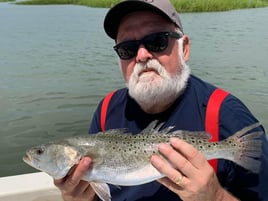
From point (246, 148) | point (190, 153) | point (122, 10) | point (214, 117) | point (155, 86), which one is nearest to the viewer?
point (190, 153)

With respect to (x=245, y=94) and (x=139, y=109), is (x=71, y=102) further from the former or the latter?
(x=139, y=109)

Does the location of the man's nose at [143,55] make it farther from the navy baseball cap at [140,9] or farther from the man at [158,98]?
the navy baseball cap at [140,9]

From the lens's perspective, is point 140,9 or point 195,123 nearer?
point 195,123

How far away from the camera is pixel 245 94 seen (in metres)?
12.0

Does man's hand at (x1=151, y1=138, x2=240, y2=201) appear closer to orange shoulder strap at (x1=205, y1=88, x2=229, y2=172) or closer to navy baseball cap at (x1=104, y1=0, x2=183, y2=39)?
orange shoulder strap at (x1=205, y1=88, x2=229, y2=172)

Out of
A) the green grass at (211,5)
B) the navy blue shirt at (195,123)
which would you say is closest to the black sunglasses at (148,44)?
the navy blue shirt at (195,123)

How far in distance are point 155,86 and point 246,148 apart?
665 millimetres

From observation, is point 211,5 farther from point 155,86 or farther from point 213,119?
point 213,119

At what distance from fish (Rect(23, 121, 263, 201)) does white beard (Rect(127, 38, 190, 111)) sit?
0.18 meters

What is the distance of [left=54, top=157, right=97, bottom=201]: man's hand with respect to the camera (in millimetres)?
2309

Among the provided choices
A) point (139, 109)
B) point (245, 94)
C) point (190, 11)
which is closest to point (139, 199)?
point (139, 109)

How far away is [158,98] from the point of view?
259 cm

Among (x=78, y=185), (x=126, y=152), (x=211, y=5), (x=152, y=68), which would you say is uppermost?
(x=152, y=68)

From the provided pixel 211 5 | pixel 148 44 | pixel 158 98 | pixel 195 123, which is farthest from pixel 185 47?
pixel 211 5
